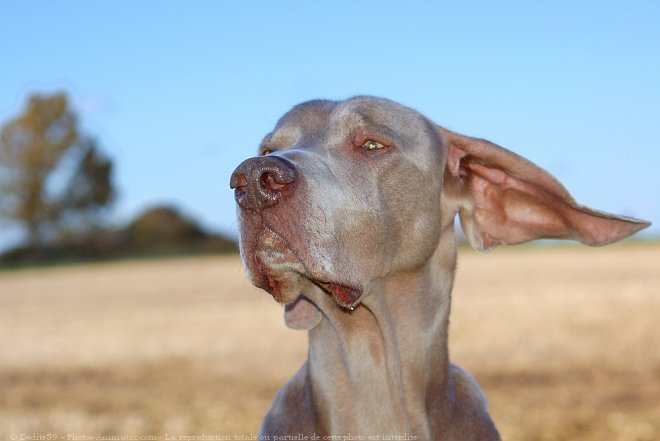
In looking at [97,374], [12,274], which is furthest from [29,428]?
[12,274]

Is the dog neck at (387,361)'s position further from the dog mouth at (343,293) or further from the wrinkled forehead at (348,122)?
the wrinkled forehead at (348,122)

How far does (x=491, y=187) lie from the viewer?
481 cm

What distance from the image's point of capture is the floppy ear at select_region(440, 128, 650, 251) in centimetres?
452

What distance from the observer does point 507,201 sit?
15.7 feet

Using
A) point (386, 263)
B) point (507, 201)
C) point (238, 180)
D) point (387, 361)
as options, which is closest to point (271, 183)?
point (238, 180)

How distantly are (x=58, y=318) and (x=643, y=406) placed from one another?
1874cm

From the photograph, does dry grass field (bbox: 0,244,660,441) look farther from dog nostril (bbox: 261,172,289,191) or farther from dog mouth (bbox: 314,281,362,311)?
dog nostril (bbox: 261,172,289,191)

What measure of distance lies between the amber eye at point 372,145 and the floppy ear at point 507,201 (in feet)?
1.83

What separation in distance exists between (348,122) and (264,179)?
856 millimetres

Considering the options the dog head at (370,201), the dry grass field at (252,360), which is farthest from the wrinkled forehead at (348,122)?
the dry grass field at (252,360)

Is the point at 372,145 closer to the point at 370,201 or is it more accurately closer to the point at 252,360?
the point at 370,201

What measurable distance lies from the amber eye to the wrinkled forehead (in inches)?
2.0

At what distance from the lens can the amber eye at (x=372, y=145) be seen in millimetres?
4234

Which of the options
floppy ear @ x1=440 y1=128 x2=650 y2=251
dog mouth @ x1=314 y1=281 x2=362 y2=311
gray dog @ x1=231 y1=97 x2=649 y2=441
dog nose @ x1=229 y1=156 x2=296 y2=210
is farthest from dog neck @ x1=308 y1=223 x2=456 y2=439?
dog nose @ x1=229 y1=156 x2=296 y2=210
